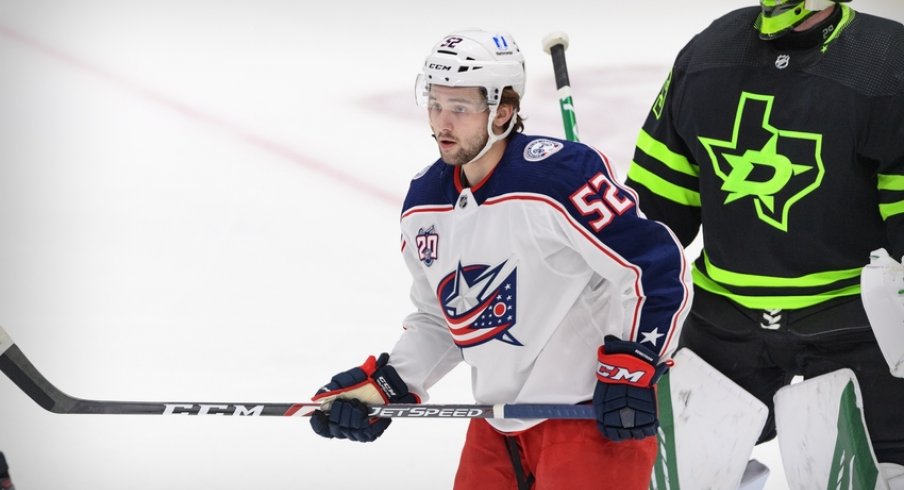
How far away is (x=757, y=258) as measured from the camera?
2553mm

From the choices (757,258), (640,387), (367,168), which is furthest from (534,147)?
(367,168)

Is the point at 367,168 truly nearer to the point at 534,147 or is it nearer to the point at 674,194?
the point at 674,194

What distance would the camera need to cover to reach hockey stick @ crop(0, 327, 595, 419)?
2.23m

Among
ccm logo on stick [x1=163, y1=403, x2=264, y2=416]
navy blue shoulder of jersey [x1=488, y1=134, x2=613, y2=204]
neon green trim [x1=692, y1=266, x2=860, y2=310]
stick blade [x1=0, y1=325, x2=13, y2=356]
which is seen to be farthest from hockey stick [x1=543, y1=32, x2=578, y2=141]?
stick blade [x1=0, y1=325, x2=13, y2=356]

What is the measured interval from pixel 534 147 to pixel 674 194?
1.99ft

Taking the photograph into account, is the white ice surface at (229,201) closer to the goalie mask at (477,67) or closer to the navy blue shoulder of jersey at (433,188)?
the navy blue shoulder of jersey at (433,188)

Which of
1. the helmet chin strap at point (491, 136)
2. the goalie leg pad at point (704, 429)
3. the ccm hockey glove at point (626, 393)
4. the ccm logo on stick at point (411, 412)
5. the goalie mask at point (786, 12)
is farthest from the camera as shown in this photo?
the goalie leg pad at point (704, 429)

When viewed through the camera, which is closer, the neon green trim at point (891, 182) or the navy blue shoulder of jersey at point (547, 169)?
the navy blue shoulder of jersey at point (547, 169)

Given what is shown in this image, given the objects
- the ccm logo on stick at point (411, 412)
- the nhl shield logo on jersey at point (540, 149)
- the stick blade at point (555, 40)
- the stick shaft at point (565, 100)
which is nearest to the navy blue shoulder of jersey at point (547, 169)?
the nhl shield logo on jersey at point (540, 149)

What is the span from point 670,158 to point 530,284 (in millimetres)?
649

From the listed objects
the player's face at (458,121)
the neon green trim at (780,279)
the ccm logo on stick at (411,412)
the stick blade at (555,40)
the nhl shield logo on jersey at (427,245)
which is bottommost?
the ccm logo on stick at (411,412)

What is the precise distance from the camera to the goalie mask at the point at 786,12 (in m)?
2.43

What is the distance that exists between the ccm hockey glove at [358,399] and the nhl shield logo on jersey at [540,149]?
1.70ft

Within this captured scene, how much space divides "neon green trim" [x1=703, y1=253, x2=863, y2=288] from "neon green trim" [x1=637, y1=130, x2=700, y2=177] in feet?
0.68
